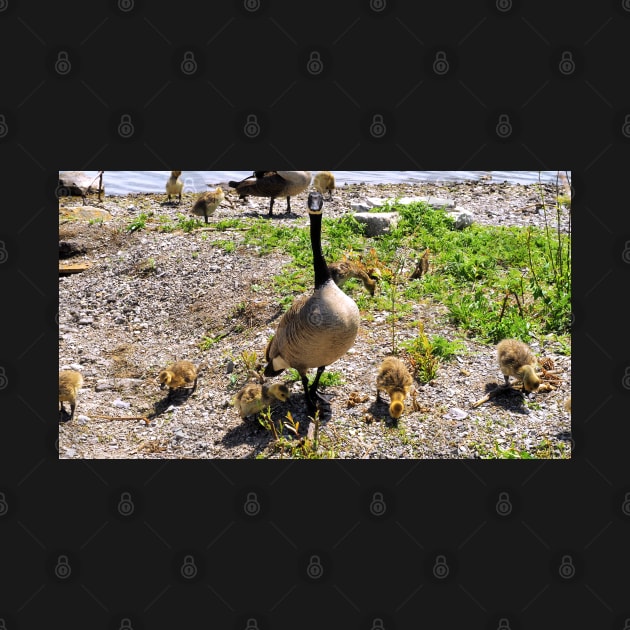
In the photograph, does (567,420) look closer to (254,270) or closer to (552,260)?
(552,260)

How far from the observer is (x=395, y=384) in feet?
22.3

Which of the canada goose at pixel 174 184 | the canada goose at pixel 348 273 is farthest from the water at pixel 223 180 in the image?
the canada goose at pixel 348 273

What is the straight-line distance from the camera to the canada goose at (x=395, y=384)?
21.8ft

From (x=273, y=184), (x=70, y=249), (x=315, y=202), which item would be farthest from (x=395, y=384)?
(x=70, y=249)

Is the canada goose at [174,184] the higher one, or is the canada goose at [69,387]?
the canada goose at [174,184]

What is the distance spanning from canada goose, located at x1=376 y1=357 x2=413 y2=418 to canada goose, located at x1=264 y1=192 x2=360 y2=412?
1.98ft

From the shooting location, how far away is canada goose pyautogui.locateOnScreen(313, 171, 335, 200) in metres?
14.1

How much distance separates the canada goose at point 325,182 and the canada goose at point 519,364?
7777 mm

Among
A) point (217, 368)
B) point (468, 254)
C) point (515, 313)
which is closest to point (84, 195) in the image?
point (217, 368)

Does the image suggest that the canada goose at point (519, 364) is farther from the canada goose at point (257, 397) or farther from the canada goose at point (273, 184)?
the canada goose at point (273, 184)

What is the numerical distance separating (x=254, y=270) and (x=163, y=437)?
3878 mm

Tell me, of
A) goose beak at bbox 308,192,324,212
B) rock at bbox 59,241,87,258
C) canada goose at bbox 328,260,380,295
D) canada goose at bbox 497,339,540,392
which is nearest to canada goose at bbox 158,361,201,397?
canada goose at bbox 328,260,380,295

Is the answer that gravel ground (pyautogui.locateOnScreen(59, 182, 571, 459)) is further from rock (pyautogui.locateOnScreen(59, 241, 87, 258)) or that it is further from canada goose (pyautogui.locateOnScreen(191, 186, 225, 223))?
canada goose (pyautogui.locateOnScreen(191, 186, 225, 223))

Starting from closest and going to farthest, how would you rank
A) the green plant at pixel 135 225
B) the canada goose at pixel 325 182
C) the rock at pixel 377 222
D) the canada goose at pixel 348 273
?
1. the canada goose at pixel 348 273
2. the rock at pixel 377 222
3. the green plant at pixel 135 225
4. the canada goose at pixel 325 182
